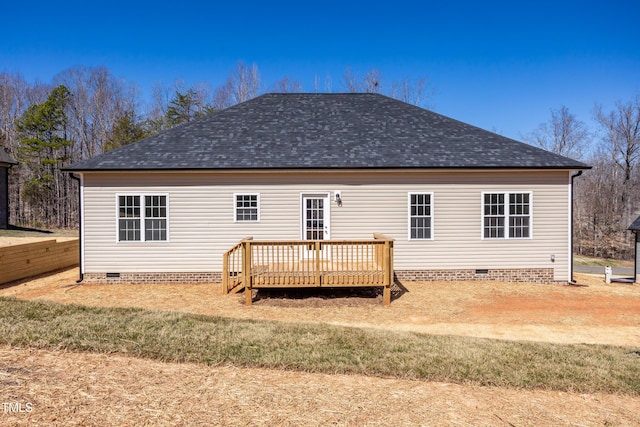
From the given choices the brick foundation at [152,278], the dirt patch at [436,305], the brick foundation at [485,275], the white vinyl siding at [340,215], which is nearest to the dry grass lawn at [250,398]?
the dirt patch at [436,305]

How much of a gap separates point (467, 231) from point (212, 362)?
8.82 m

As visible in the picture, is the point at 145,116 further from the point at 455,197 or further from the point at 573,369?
the point at 573,369

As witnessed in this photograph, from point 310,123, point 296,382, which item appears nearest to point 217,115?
point 310,123

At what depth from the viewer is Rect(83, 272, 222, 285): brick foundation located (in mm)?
11023

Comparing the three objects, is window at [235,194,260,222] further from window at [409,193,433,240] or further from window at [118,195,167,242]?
window at [409,193,433,240]

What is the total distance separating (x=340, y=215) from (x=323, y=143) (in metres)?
2.51

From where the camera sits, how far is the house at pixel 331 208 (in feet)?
36.0

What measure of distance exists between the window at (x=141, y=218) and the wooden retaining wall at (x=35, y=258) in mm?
3339

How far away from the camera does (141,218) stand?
36.1 ft

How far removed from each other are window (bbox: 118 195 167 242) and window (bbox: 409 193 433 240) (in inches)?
290

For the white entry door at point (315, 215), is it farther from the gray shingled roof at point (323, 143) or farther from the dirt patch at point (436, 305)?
the dirt patch at point (436, 305)

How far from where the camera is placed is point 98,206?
1098 centimetres
